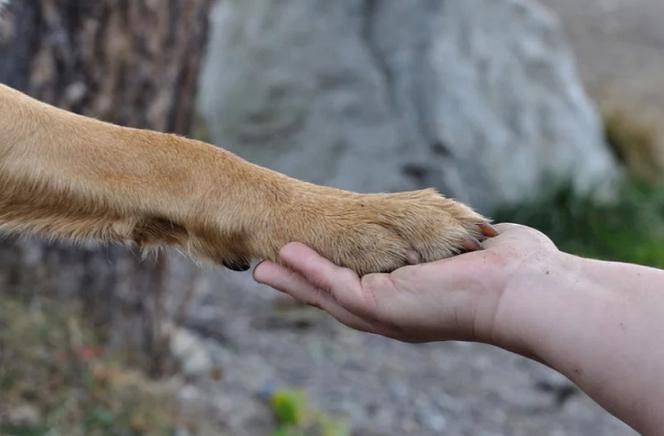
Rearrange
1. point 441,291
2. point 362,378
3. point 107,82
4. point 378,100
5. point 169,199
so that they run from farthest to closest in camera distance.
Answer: point 378,100 < point 362,378 < point 107,82 < point 169,199 < point 441,291

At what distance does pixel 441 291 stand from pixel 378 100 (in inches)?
215

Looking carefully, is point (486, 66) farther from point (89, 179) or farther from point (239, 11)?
point (89, 179)

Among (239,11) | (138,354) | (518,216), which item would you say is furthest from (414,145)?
(138,354)

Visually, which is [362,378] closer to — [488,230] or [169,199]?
[169,199]

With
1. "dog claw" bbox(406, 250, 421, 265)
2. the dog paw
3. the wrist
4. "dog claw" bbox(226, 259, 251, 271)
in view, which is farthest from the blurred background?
the wrist

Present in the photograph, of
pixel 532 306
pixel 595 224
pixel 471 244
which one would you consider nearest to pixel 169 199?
pixel 471 244

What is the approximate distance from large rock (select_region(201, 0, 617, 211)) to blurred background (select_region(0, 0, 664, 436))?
0.02m

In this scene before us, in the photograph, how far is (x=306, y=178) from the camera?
25.4 feet

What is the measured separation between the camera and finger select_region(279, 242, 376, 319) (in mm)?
2467

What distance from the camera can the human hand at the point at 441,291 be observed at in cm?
232

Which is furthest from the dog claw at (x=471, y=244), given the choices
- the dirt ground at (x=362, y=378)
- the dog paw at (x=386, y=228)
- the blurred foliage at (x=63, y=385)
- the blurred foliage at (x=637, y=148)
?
the blurred foliage at (x=637, y=148)

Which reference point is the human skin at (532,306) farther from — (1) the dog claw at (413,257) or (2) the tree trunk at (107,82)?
(2) the tree trunk at (107,82)

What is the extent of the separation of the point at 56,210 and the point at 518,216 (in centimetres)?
537

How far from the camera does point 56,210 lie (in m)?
3.11
